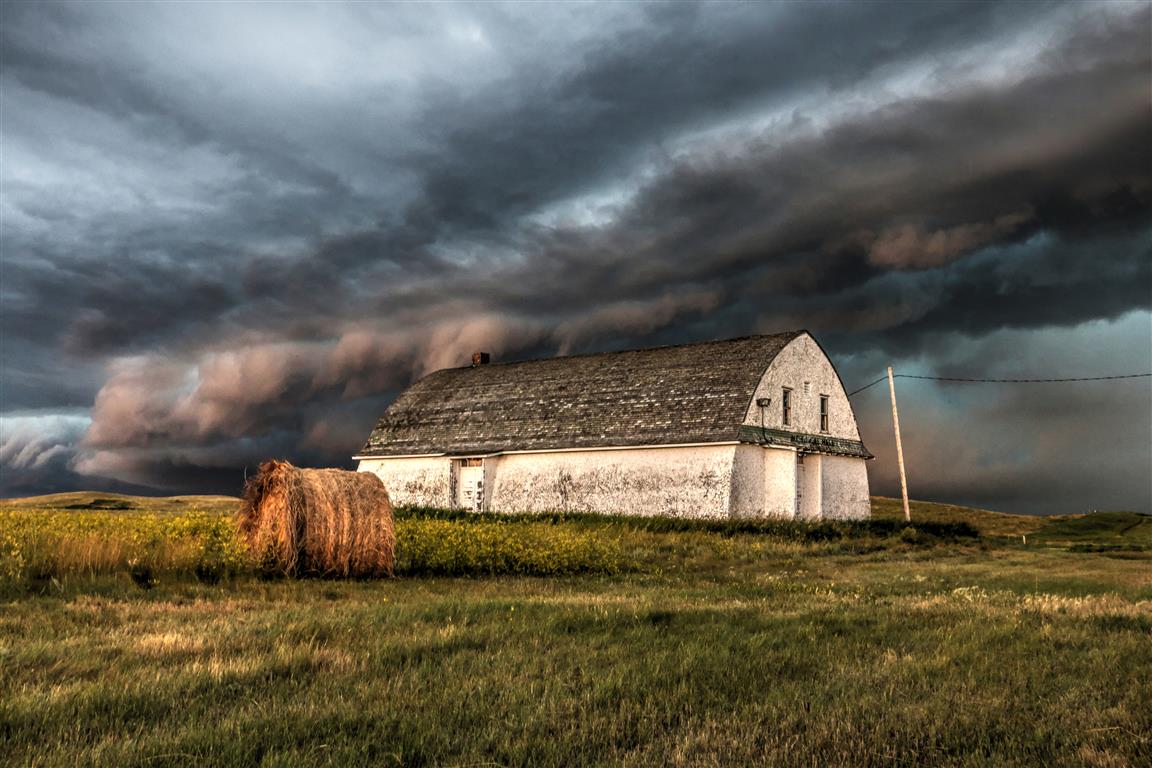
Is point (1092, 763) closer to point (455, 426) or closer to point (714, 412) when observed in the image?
point (714, 412)

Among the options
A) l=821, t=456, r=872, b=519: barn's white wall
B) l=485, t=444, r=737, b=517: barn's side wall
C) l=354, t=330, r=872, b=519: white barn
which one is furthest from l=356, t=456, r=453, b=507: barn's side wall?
l=821, t=456, r=872, b=519: barn's white wall

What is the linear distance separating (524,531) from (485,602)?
10.3 m

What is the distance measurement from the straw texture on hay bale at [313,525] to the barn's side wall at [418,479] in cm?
2595

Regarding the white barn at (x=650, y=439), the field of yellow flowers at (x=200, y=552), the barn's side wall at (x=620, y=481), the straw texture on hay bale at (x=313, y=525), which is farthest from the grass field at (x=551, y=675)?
the white barn at (x=650, y=439)

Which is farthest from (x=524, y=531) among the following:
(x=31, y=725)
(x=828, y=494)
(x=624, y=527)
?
(x=828, y=494)

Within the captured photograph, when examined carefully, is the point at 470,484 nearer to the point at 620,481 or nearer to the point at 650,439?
the point at 620,481

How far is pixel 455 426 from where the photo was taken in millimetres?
41938

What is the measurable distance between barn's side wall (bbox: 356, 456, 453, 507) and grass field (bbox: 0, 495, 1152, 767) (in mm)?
27882

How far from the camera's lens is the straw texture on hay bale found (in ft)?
45.6

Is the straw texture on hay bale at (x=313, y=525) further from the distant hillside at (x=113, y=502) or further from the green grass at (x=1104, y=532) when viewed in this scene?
the distant hillside at (x=113, y=502)

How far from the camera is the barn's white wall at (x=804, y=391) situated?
3438cm

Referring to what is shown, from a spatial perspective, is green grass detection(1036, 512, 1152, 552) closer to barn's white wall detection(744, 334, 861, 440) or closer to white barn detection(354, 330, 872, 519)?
white barn detection(354, 330, 872, 519)

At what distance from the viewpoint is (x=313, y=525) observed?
1408cm

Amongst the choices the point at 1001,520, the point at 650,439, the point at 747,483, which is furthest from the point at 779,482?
the point at 1001,520
